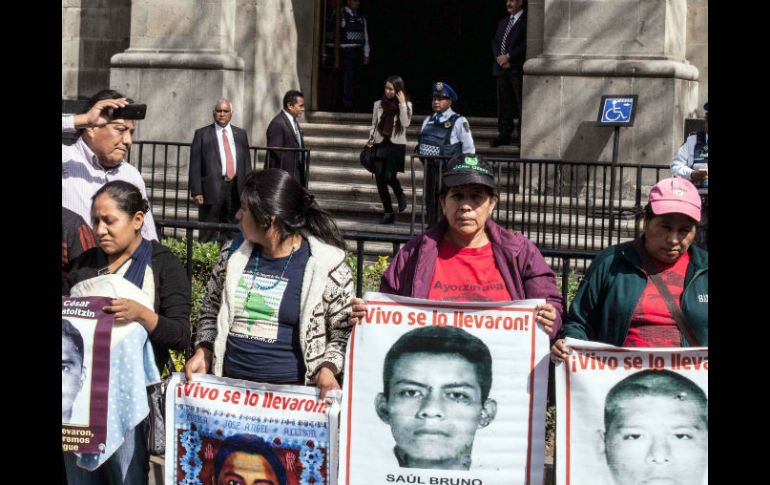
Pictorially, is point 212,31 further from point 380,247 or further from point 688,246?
point 688,246

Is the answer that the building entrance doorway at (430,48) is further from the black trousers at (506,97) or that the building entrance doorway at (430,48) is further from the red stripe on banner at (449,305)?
the red stripe on banner at (449,305)

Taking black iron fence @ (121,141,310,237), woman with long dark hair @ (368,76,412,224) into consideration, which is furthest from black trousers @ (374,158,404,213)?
black iron fence @ (121,141,310,237)

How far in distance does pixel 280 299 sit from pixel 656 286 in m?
1.63

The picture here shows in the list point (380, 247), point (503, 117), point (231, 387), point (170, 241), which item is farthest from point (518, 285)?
point (503, 117)

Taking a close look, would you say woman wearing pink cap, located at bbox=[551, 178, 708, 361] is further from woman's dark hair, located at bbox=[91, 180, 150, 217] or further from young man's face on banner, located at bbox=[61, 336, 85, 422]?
young man's face on banner, located at bbox=[61, 336, 85, 422]

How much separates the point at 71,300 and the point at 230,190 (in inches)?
361

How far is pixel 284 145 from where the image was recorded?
16172mm

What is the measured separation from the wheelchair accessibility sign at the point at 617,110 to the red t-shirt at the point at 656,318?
10.1 m

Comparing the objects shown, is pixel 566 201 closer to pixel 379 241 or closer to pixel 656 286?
pixel 379 241

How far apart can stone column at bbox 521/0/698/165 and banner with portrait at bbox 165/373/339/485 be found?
35.3 ft

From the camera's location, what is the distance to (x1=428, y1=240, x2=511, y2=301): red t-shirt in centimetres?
585

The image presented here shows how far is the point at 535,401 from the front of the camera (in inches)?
225

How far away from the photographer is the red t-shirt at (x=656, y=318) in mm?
5645

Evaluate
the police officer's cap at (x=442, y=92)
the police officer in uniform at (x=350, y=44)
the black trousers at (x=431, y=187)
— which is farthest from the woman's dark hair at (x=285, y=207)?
the police officer in uniform at (x=350, y=44)
